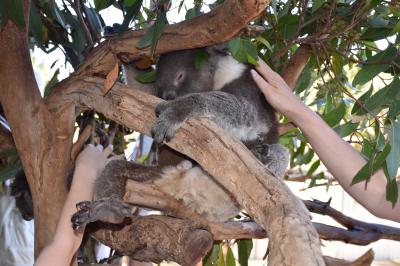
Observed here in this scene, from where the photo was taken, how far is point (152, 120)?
1.37 meters

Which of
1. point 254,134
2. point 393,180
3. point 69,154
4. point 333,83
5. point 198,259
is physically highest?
point 333,83

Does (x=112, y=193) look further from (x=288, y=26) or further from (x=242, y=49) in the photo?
(x=288, y=26)

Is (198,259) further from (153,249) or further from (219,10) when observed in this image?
(219,10)

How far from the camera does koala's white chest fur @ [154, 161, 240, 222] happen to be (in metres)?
1.68

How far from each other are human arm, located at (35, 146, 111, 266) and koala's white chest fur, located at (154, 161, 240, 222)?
0.22m

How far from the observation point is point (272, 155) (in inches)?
71.2

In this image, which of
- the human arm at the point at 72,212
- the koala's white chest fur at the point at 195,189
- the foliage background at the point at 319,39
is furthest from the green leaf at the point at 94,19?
the koala's white chest fur at the point at 195,189

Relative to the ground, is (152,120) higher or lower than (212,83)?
lower

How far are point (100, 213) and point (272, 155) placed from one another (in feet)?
2.52

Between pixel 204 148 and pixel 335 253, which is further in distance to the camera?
pixel 335 253

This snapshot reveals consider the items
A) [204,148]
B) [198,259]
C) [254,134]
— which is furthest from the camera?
[254,134]

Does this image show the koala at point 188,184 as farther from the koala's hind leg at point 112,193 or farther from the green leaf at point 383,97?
the green leaf at point 383,97

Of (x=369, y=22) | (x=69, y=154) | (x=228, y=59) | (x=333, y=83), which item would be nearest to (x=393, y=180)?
(x=369, y=22)

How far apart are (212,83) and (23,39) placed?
731 mm
